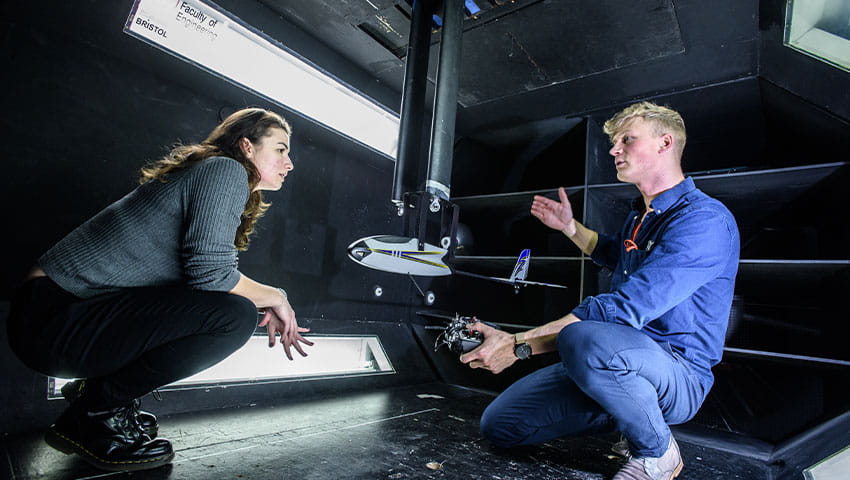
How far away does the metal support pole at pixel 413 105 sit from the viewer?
1776 mm

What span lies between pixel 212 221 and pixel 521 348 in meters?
0.95

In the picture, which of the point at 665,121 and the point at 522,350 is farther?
the point at 665,121

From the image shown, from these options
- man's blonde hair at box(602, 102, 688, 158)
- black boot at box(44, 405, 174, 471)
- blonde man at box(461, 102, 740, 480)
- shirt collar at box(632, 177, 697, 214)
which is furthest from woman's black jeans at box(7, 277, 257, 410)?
man's blonde hair at box(602, 102, 688, 158)

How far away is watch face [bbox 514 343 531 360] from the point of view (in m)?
1.25

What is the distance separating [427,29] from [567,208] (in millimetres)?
1096

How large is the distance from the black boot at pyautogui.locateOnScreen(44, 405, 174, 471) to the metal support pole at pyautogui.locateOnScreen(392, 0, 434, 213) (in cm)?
116

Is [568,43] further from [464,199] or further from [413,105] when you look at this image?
[464,199]

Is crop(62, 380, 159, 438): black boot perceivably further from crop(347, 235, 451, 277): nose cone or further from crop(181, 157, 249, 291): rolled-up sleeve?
crop(347, 235, 451, 277): nose cone

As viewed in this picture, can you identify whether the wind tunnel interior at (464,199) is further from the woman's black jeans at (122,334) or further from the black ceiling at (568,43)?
the woman's black jeans at (122,334)

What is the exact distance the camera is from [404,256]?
2.17m

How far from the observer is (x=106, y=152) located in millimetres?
1664

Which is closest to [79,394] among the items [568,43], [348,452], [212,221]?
[212,221]

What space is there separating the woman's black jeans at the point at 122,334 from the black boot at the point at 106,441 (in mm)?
40

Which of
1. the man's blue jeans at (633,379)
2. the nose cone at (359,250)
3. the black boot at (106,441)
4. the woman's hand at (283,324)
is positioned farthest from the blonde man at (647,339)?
the nose cone at (359,250)
